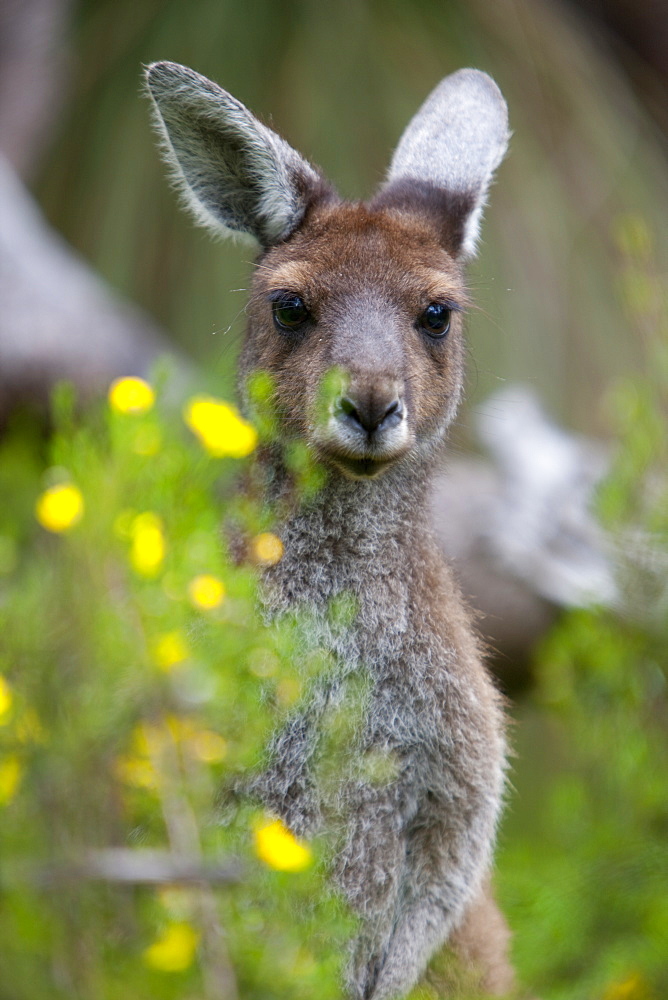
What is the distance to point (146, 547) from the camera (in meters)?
2.41

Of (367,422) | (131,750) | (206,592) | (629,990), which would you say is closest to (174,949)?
(131,750)

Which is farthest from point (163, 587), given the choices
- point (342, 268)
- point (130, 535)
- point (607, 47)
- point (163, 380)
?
point (607, 47)

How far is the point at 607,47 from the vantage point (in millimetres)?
6617

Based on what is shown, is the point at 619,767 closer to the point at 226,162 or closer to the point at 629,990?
the point at 629,990

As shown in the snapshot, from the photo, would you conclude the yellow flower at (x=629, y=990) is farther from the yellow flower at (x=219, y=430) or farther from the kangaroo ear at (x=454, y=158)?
the kangaroo ear at (x=454, y=158)

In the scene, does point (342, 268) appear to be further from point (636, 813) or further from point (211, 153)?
point (636, 813)

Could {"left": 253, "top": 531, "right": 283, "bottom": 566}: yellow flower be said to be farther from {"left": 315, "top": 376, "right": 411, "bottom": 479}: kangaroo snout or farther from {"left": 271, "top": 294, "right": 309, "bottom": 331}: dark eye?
{"left": 271, "top": 294, "right": 309, "bottom": 331}: dark eye

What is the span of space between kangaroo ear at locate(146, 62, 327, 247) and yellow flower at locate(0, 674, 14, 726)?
2.28 m

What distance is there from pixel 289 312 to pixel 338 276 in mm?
213

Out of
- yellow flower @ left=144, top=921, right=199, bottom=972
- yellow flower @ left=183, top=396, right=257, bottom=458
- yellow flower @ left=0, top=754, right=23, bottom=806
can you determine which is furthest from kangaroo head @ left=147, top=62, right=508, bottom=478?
yellow flower @ left=144, top=921, right=199, bottom=972

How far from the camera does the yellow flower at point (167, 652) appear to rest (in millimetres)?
2279

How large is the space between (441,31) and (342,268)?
4.65 metres

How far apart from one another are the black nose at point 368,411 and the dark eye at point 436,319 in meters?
0.63

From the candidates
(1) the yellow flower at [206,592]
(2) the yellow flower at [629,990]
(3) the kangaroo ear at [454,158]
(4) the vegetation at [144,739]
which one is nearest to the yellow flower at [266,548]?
(4) the vegetation at [144,739]
